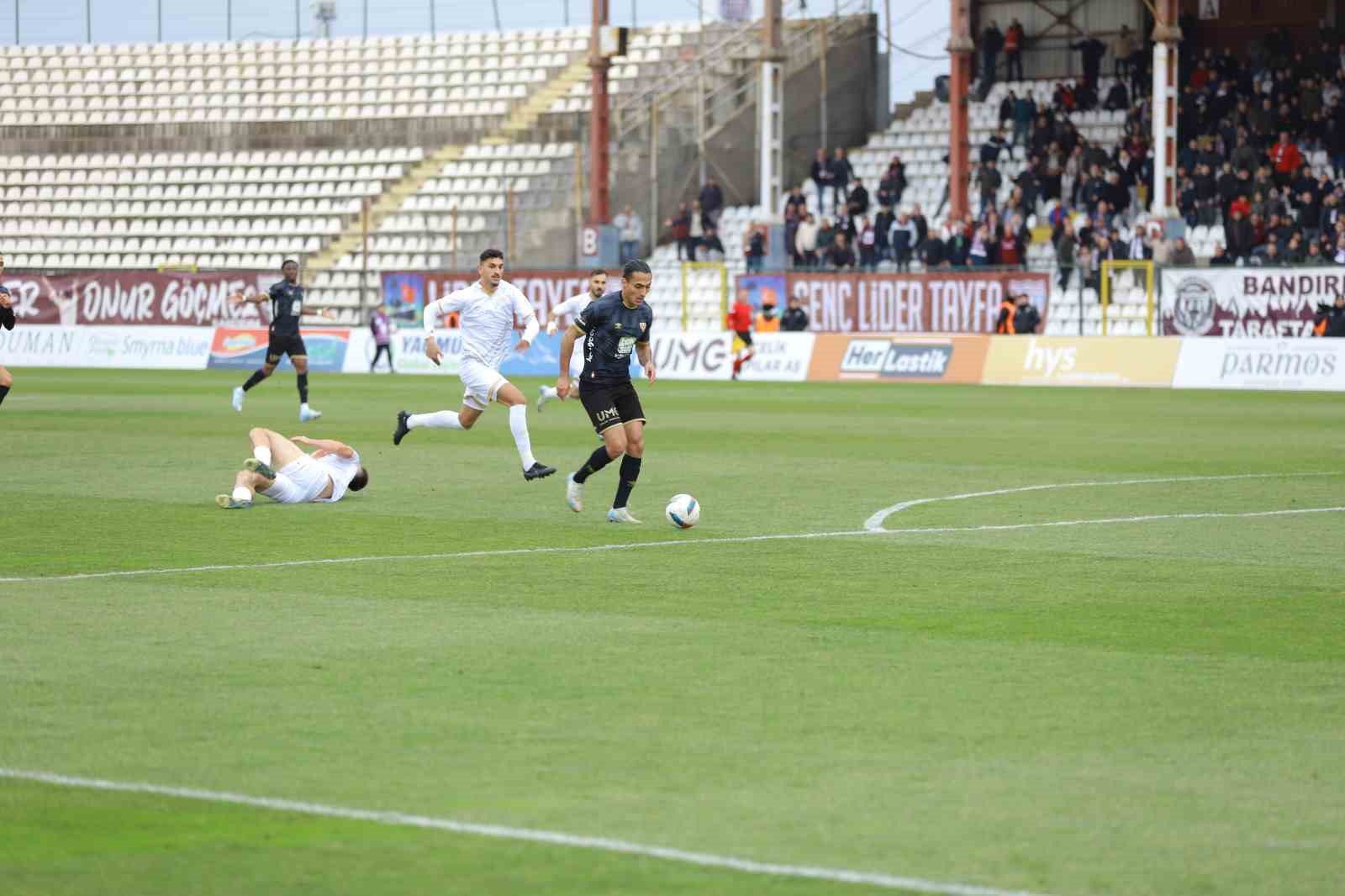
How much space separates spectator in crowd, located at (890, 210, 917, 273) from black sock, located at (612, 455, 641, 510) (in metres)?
27.9

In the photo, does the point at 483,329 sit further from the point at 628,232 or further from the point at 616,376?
the point at 628,232

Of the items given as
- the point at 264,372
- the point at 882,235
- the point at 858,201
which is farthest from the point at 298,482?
the point at 858,201

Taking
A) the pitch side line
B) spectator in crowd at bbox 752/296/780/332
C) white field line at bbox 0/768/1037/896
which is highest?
spectator in crowd at bbox 752/296/780/332

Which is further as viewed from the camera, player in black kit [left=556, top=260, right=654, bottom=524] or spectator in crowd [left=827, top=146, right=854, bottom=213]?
spectator in crowd [left=827, top=146, right=854, bottom=213]

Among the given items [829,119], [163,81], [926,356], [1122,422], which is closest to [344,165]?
[163,81]

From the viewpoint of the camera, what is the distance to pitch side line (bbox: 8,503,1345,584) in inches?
492

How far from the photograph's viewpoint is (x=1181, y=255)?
40.4 meters

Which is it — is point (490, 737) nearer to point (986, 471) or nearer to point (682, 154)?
point (986, 471)

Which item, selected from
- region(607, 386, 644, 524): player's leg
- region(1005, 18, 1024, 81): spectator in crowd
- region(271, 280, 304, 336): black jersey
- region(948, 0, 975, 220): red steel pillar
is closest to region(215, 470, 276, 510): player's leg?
region(607, 386, 644, 524): player's leg

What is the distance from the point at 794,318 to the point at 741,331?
3.38 meters

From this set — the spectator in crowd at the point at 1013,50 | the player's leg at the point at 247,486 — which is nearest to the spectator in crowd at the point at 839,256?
the spectator in crowd at the point at 1013,50

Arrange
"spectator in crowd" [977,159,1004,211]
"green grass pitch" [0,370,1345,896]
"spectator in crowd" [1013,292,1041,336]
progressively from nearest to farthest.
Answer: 1. "green grass pitch" [0,370,1345,896]
2. "spectator in crowd" [1013,292,1041,336]
3. "spectator in crowd" [977,159,1004,211]

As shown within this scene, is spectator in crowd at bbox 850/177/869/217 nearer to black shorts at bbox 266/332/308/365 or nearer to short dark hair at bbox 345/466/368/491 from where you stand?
black shorts at bbox 266/332/308/365

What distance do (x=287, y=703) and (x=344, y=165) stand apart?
5004 centimetres
